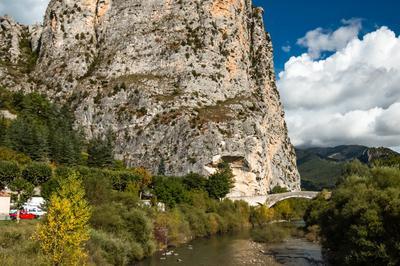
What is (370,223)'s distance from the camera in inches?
1287

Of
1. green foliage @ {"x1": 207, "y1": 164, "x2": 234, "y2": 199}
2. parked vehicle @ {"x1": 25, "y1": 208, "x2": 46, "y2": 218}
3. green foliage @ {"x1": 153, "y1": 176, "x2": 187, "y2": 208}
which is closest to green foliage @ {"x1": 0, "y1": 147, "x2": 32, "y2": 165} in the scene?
parked vehicle @ {"x1": 25, "y1": 208, "x2": 46, "y2": 218}

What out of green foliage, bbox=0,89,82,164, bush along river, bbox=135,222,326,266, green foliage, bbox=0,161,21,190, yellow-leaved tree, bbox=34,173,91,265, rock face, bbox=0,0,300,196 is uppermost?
rock face, bbox=0,0,300,196

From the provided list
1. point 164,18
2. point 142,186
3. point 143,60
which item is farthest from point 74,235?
point 164,18

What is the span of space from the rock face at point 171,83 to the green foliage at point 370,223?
192 feet

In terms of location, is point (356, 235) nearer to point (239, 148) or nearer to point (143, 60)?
point (239, 148)

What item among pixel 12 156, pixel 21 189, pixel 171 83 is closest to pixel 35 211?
pixel 21 189

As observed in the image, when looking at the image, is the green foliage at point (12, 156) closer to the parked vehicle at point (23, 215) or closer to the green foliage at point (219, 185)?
the parked vehicle at point (23, 215)

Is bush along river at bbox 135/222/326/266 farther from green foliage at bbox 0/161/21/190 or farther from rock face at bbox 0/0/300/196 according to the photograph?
rock face at bbox 0/0/300/196

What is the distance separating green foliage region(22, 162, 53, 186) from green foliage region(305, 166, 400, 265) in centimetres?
4212

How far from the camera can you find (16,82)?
388 feet

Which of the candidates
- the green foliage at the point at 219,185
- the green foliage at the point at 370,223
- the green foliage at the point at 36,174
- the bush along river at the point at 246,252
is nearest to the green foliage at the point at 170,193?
the bush along river at the point at 246,252

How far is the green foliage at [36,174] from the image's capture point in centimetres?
6084

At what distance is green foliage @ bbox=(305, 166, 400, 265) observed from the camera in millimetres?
31531

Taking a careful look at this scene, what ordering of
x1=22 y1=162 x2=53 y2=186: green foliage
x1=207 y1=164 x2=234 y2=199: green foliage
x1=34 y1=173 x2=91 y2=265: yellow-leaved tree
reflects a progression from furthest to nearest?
x1=207 y1=164 x2=234 y2=199: green foliage → x1=22 y1=162 x2=53 y2=186: green foliage → x1=34 y1=173 x2=91 y2=265: yellow-leaved tree
